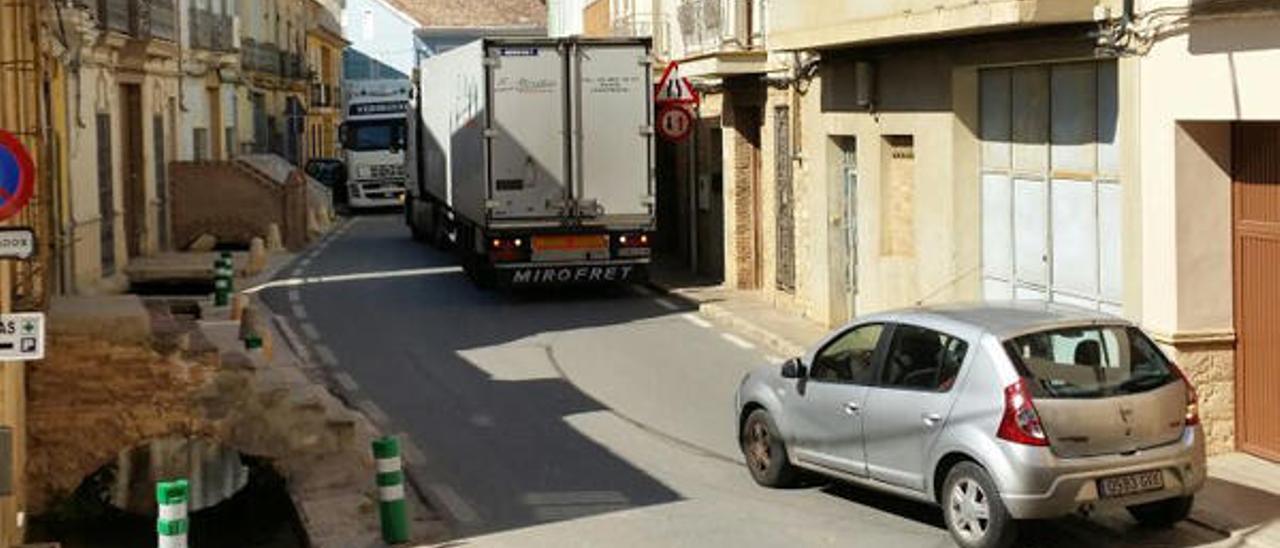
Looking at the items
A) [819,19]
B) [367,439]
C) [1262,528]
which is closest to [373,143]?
[819,19]

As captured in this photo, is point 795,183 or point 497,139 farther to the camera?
point 497,139

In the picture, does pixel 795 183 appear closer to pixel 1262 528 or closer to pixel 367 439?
pixel 367 439

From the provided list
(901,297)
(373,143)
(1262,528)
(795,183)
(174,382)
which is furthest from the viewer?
(373,143)

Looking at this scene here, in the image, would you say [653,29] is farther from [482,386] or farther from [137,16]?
[482,386]

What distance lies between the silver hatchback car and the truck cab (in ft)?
135

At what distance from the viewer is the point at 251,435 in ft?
45.1

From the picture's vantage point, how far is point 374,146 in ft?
168

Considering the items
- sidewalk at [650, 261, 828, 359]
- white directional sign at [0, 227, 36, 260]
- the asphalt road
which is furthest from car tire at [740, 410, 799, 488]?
sidewalk at [650, 261, 828, 359]

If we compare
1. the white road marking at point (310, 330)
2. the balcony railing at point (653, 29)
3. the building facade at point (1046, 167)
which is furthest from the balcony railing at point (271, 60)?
the building facade at point (1046, 167)

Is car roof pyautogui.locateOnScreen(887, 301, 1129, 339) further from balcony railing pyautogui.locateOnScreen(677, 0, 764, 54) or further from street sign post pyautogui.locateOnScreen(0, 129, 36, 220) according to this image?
balcony railing pyautogui.locateOnScreen(677, 0, 764, 54)

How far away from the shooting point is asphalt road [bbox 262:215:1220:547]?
36.3 feet

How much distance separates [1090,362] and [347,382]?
32.2 ft

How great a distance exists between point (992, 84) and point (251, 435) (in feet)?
→ 25.4

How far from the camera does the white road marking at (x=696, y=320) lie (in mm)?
22359
